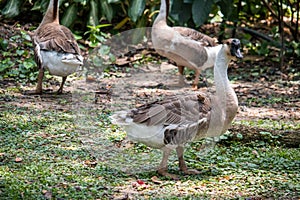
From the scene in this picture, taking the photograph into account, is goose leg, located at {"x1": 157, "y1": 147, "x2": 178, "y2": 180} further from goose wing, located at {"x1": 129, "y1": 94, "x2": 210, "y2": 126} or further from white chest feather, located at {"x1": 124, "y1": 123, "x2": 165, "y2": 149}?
goose wing, located at {"x1": 129, "y1": 94, "x2": 210, "y2": 126}

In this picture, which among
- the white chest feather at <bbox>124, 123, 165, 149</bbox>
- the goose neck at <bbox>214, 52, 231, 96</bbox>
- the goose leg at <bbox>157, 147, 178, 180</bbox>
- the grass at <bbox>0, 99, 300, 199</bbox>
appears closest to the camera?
the grass at <bbox>0, 99, 300, 199</bbox>

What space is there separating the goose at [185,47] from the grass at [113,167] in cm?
277

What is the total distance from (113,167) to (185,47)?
4436 millimetres

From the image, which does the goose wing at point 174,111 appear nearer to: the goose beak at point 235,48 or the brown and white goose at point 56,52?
the goose beak at point 235,48

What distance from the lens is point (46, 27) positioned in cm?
905

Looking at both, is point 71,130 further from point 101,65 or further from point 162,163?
point 101,65

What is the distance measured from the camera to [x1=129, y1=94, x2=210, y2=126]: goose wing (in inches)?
218

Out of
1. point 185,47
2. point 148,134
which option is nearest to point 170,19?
point 185,47

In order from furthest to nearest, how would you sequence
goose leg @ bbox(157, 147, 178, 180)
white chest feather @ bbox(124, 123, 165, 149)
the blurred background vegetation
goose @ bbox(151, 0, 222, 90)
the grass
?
the blurred background vegetation, goose @ bbox(151, 0, 222, 90), goose leg @ bbox(157, 147, 178, 180), white chest feather @ bbox(124, 123, 165, 149), the grass

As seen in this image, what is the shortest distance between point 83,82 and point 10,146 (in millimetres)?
3683

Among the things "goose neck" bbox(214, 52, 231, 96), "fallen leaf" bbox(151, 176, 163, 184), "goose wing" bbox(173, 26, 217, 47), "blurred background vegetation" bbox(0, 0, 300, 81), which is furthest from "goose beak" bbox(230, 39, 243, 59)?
"blurred background vegetation" bbox(0, 0, 300, 81)

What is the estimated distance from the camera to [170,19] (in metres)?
12.1

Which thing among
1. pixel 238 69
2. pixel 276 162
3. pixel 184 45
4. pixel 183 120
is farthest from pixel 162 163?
pixel 238 69

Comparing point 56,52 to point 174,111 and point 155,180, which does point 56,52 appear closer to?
point 174,111
